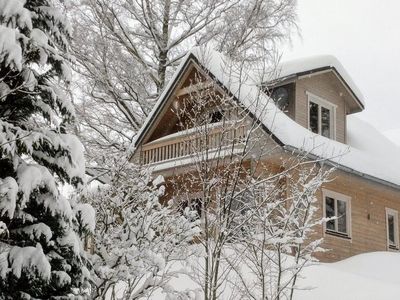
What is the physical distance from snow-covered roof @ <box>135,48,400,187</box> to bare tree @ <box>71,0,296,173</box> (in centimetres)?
253

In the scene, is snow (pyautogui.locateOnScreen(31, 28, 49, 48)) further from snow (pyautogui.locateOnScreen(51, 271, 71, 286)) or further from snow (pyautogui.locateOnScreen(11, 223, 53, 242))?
snow (pyautogui.locateOnScreen(51, 271, 71, 286))

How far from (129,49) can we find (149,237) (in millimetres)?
12294

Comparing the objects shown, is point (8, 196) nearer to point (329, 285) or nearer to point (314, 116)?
point (329, 285)

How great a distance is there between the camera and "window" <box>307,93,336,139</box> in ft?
60.3

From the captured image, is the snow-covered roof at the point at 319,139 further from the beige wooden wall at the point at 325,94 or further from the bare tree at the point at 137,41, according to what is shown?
the bare tree at the point at 137,41

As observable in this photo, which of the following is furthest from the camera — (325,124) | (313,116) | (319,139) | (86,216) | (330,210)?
(325,124)

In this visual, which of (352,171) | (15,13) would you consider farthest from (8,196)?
(352,171)

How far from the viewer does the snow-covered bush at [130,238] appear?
8.84 metres

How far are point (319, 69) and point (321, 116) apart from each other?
1575 millimetres

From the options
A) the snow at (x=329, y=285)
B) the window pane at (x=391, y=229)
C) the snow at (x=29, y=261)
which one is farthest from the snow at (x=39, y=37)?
the window pane at (x=391, y=229)

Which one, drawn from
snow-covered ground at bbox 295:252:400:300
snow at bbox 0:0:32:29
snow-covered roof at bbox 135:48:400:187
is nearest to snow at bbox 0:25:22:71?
snow at bbox 0:0:32:29

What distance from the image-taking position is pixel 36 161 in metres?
7.08

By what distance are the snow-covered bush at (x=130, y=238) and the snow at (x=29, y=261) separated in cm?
208

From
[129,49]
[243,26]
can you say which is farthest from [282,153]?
A: [129,49]
